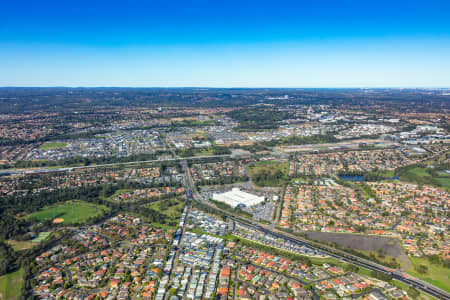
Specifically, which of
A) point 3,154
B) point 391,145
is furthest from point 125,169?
point 391,145

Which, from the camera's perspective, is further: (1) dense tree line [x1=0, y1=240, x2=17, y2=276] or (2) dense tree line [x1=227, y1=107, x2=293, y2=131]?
(2) dense tree line [x1=227, y1=107, x2=293, y2=131]

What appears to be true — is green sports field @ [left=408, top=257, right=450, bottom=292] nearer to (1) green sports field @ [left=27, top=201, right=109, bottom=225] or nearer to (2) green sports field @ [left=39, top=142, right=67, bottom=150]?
(1) green sports field @ [left=27, top=201, right=109, bottom=225]

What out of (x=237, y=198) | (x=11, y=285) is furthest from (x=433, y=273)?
(x=11, y=285)

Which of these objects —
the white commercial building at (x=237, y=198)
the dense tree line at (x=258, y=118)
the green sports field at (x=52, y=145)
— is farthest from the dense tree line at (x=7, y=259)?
the dense tree line at (x=258, y=118)

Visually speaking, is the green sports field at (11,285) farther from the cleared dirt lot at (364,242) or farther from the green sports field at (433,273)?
the green sports field at (433,273)

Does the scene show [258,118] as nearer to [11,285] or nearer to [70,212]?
[70,212]

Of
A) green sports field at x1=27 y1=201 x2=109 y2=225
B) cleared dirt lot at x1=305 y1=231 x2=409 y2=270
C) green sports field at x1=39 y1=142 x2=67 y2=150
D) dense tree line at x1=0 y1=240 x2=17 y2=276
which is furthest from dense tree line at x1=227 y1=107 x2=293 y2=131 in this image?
dense tree line at x1=0 y1=240 x2=17 y2=276
